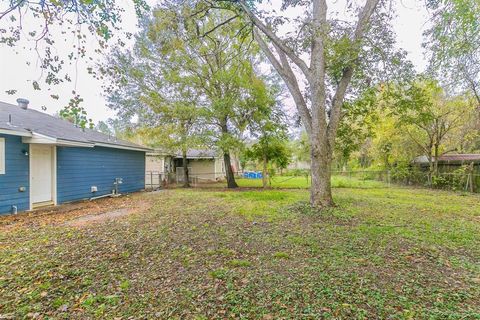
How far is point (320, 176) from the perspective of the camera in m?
6.36

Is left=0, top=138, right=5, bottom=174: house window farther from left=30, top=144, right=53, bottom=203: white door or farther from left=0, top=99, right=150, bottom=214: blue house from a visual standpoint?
left=30, top=144, right=53, bottom=203: white door

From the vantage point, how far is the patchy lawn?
2287 mm

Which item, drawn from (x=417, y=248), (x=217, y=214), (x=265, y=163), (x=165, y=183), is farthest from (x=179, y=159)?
(x=417, y=248)

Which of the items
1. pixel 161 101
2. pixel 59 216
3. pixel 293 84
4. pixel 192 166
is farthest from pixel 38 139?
pixel 192 166

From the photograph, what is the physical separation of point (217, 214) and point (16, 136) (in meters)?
6.27

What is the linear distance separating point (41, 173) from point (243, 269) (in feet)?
26.3

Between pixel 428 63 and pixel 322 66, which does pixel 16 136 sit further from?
pixel 428 63

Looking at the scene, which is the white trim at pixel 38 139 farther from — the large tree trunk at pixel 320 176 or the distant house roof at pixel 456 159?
the distant house roof at pixel 456 159

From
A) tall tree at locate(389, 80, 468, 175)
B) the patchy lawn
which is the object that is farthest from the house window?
tall tree at locate(389, 80, 468, 175)

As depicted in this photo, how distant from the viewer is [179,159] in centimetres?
2095

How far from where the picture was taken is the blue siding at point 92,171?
848 cm

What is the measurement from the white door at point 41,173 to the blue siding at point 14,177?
10.1 inches

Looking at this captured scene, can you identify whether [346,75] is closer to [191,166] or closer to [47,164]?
[47,164]

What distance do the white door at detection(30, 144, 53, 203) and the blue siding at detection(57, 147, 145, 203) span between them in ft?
0.87
